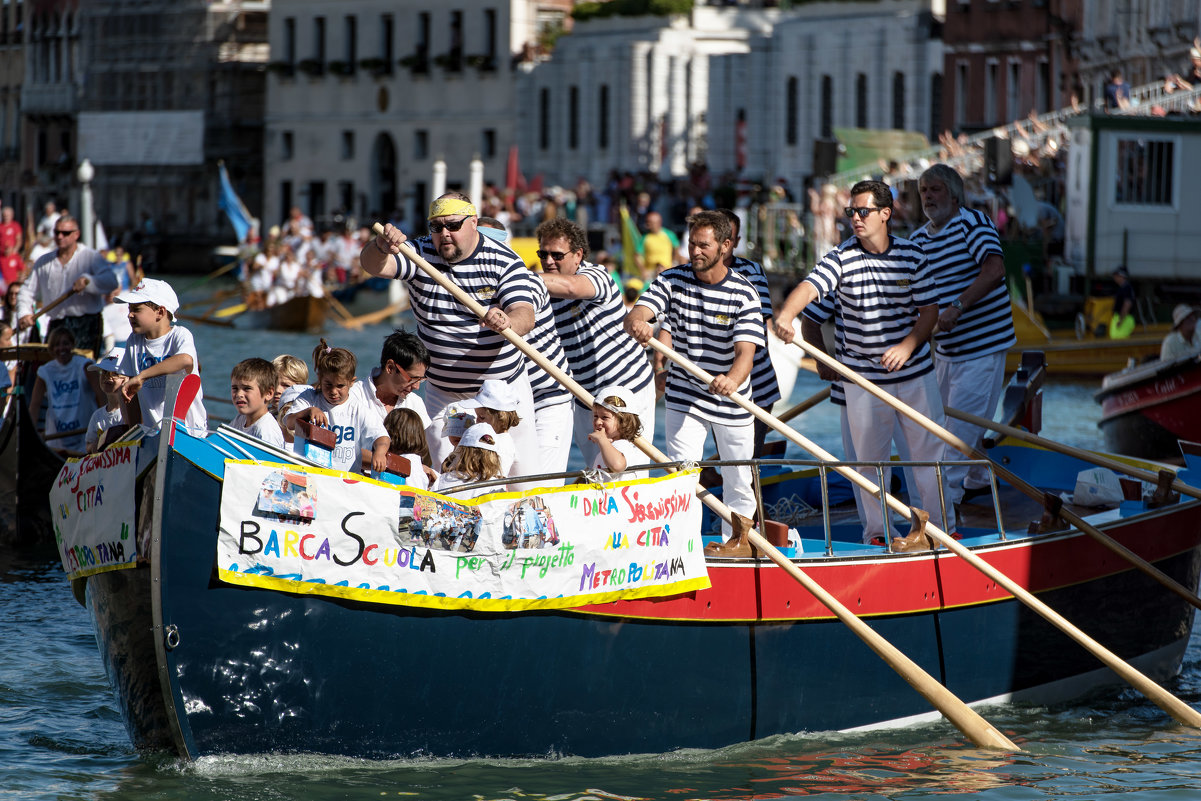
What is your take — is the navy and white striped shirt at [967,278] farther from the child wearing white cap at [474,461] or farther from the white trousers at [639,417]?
the child wearing white cap at [474,461]

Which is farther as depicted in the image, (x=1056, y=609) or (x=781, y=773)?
(x=1056, y=609)

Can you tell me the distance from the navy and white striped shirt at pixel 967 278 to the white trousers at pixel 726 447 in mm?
1446

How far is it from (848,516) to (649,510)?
2.79 m

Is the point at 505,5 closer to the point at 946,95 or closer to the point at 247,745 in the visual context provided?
the point at 946,95

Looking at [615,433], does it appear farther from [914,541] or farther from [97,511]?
[97,511]

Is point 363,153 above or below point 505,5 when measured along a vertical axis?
below

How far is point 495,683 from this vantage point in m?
6.14

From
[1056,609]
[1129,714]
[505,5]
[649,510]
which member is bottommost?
[1129,714]

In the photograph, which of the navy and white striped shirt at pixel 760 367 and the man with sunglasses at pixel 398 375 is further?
the navy and white striped shirt at pixel 760 367

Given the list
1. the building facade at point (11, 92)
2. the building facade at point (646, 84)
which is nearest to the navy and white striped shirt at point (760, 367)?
the building facade at point (646, 84)

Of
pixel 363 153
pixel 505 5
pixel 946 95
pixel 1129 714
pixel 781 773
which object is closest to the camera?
pixel 781 773

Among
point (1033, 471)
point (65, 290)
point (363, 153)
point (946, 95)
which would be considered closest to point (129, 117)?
point (363, 153)

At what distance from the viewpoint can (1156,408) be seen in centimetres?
1316

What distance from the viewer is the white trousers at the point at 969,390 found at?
8398 millimetres
